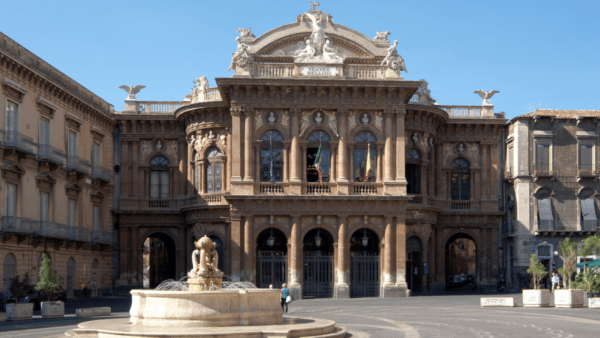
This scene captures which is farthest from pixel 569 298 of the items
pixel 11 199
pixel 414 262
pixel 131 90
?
pixel 131 90

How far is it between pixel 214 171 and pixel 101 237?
7.58m

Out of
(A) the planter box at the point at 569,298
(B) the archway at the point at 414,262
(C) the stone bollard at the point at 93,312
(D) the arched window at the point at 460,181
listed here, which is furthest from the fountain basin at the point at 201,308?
(D) the arched window at the point at 460,181

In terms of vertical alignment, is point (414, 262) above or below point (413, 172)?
below

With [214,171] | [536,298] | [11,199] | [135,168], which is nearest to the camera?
[536,298]

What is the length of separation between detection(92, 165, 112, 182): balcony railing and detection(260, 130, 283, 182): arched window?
10388 millimetres

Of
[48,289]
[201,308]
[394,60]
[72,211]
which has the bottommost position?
[48,289]

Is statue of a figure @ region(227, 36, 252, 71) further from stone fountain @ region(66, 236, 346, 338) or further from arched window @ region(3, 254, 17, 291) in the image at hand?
stone fountain @ region(66, 236, 346, 338)

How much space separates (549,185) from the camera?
4609 centimetres

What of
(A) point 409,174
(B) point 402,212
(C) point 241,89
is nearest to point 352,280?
(B) point 402,212

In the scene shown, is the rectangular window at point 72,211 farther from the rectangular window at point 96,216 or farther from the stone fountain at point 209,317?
the stone fountain at point 209,317

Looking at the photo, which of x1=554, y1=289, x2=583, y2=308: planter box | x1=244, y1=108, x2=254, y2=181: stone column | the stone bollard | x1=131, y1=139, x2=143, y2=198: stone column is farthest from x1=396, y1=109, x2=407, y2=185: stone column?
the stone bollard

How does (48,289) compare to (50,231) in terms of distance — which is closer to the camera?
(48,289)

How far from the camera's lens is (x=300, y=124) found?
130 feet

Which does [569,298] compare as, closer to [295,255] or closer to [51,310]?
[295,255]
